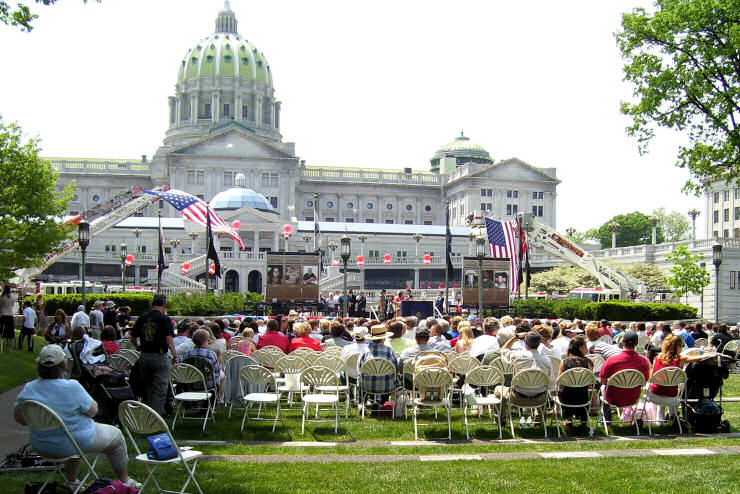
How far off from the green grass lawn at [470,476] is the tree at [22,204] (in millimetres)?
23090

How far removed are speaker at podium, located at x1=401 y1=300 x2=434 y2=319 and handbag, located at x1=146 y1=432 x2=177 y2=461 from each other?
88.9 ft

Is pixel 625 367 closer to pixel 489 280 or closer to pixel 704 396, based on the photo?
pixel 704 396

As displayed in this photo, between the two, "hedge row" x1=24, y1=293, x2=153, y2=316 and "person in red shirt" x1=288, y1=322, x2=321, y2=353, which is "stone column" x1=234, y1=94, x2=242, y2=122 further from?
"person in red shirt" x1=288, y1=322, x2=321, y2=353

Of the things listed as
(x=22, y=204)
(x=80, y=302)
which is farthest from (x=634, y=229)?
(x=22, y=204)

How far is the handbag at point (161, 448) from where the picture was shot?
24.0 ft

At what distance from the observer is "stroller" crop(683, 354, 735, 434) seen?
38.2 feet

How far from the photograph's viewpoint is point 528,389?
11523 mm

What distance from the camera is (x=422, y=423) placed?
12398 millimetres

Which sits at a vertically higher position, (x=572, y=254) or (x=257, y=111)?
(x=257, y=111)

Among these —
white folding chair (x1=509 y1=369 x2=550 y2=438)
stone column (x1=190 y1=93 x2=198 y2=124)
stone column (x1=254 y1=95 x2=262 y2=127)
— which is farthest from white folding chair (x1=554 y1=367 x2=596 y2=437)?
stone column (x1=190 y1=93 x2=198 y2=124)

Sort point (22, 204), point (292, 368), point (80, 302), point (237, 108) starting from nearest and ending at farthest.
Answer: point (292, 368) < point (22, 204) < point (80, 302) < point (237, 108)

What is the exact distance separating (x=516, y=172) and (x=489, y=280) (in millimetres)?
80886

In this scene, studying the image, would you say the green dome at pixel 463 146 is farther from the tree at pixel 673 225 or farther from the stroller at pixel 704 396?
the stroller at pixel 704 396

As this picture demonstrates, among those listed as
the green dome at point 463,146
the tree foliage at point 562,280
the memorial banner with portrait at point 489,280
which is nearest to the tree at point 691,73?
the memorial banner with portrait at point 489,280
